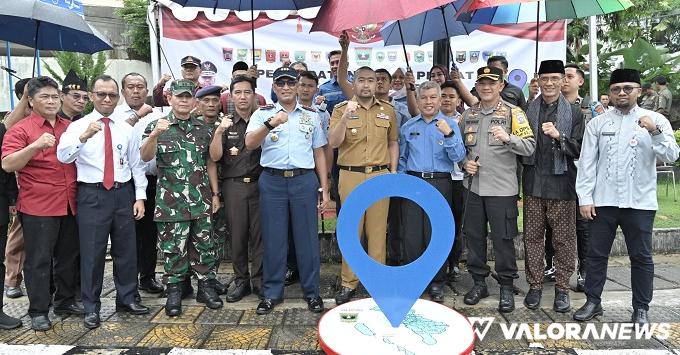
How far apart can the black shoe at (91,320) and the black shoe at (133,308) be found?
265 millimetres

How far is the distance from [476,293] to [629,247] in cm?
127

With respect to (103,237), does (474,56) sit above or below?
above

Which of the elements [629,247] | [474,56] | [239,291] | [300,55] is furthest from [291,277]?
[474,56]

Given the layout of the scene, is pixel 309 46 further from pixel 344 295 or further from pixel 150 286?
pixel 344 295

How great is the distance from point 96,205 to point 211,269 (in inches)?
43.2

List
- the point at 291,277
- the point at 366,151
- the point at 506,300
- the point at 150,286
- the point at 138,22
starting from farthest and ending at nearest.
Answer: the point at 138,22, the point at 291,277, the point at 150,286, the point at 366,151, the point at 506,300

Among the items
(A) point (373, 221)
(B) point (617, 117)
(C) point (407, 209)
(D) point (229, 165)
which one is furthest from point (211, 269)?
(B) point (617, 117)

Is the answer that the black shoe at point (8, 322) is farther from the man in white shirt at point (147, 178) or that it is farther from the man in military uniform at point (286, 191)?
the man in military uniform at point (286, 191)

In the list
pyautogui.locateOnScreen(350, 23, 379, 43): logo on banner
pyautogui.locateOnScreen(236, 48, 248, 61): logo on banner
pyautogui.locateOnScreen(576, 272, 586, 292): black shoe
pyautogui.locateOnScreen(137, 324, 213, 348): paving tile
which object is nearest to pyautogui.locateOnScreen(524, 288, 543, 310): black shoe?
pyautogui.locateOnScreen(576, 272, 586, 292): black shoe

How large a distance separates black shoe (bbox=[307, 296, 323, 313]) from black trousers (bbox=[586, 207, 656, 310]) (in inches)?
86.1

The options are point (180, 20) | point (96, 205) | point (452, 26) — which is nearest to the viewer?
point (96, 205)

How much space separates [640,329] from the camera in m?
3.76

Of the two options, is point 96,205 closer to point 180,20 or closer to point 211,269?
point 211,269

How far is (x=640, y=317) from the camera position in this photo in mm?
3881
